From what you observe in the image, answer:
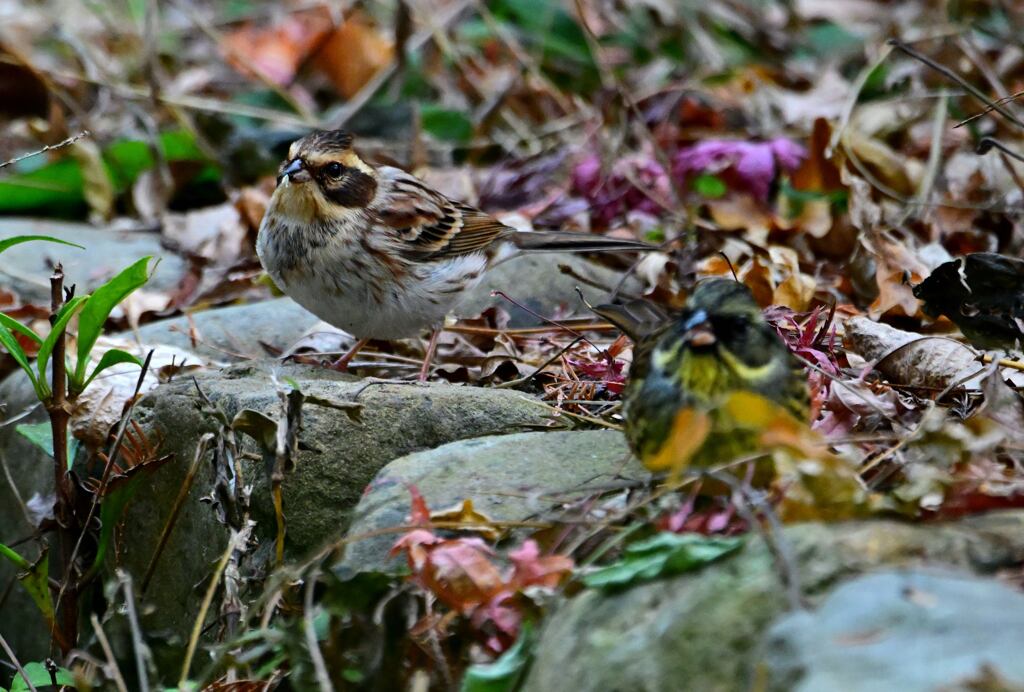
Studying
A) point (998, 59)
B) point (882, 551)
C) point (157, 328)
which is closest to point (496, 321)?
point (157, 328)

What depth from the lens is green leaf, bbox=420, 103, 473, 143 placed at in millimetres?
8180

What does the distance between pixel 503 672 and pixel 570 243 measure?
3.06 meters

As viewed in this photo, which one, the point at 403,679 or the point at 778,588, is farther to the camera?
the point at 403,679

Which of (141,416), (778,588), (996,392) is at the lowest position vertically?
(141,416)

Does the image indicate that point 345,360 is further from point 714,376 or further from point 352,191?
point 714,376

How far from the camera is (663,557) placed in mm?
2379

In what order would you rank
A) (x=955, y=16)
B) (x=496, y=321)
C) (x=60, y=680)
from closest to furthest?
(x=60, y=680), (x=496, y=321), (x=955, y=16)

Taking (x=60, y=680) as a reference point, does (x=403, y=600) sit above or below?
above

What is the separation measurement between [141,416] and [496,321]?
1.55 meters

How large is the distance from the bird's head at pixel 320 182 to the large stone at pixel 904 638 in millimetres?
3112

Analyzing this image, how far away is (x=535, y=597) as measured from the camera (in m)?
2.67

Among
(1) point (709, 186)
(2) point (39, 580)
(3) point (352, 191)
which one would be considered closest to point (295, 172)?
(3) point (352, 191)

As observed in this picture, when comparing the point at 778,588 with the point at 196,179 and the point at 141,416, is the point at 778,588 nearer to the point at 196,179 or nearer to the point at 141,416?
the point at 141,416

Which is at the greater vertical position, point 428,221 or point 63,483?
point 428,221
